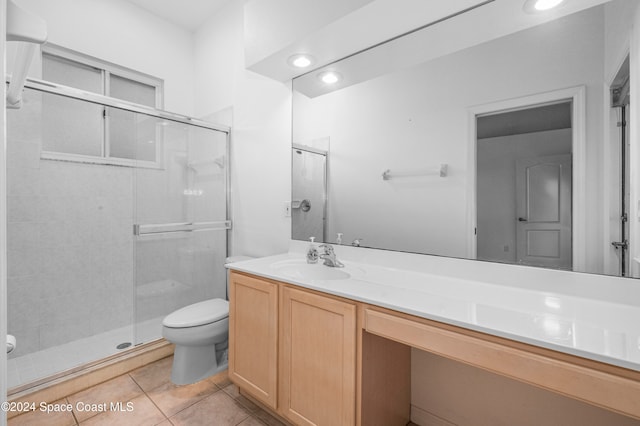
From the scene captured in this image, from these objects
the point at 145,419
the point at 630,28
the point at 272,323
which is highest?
the point at 630,28

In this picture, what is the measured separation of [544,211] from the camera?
1198 millimetres

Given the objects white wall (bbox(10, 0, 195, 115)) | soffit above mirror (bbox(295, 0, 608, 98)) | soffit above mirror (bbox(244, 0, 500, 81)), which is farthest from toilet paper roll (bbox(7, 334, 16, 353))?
white wall (bbox(10, 0, 195, 115))

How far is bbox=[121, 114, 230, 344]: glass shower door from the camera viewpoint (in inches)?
86.5

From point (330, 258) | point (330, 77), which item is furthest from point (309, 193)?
point (330, 77)

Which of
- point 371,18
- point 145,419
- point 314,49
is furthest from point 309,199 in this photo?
point 145,419

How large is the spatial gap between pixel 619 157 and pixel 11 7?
1.77m

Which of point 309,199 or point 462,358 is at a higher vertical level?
point 309,199

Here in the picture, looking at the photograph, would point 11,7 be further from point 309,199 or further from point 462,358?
point 309,199

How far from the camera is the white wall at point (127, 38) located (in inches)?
84.1

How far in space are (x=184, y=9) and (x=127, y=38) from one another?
554 millimetres

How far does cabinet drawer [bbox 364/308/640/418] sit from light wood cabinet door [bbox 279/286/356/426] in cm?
19

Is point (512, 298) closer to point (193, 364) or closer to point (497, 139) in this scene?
point (497, 139)

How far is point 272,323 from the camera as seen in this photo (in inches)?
57.4

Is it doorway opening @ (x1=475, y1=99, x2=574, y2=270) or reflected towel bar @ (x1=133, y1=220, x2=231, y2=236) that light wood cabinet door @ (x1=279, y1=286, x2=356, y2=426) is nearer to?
doorway opening @ (x1=475, y1=99, x2=574, y2=270)
